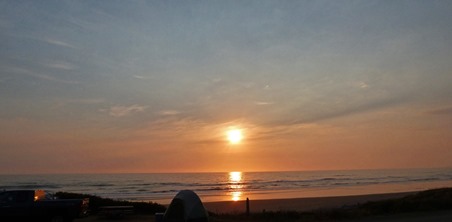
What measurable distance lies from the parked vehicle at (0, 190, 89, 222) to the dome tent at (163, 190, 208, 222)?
6.15 m

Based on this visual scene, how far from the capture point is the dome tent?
12.8m

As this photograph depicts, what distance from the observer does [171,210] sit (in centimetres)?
1334

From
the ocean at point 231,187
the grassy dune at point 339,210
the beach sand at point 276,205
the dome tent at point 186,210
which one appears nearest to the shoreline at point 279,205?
the beach sand at point 276,205

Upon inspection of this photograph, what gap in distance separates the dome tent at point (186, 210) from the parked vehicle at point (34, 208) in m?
6.15

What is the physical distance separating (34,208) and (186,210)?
25.8ft

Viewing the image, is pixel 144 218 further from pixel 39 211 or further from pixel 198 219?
pixel 198 219

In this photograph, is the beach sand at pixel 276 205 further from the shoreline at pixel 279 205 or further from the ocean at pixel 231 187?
the ocean at pixel 231 187

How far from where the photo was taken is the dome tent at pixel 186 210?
42.1 feet

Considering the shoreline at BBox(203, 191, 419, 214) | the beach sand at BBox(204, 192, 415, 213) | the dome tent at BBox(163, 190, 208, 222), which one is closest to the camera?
the dome tent at BBox(163, 190, 208, 222)

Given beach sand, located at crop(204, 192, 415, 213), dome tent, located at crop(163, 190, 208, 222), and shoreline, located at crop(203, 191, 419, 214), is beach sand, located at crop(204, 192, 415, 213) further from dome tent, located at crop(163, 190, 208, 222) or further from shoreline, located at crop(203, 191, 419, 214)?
dome tent, located at crop(163, 190, 208, 222)

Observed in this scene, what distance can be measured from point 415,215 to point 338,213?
3519 mm

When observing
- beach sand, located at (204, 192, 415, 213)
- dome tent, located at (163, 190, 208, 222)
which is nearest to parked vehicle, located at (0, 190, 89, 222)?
dome tent, located at (163, 190, 208, 222)

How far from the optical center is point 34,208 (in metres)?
17.6

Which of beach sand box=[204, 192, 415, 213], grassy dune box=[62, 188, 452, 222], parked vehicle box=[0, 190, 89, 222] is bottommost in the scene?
beach sand box=[204, 192, 415, 213]
